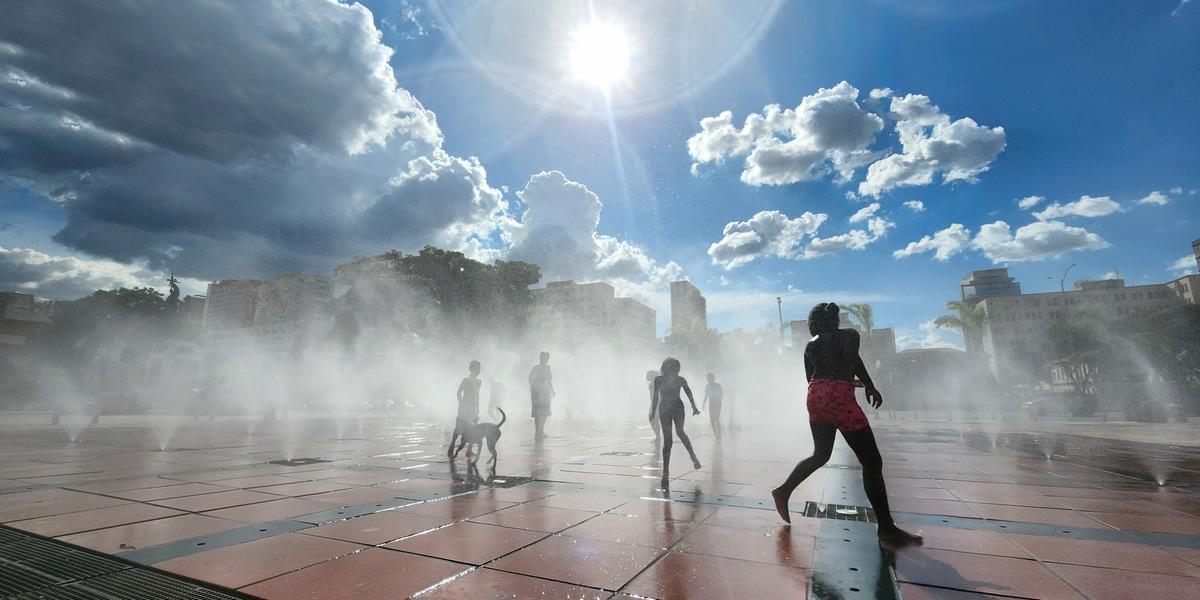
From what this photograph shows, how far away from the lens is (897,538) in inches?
139

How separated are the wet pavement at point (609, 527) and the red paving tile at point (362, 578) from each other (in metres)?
0.02

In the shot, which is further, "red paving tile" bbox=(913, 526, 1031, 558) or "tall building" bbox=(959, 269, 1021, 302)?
A: "tall building" bbox=(959, 269, 1021, 302)

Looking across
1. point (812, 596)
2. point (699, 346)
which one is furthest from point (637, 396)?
point (812, 596)

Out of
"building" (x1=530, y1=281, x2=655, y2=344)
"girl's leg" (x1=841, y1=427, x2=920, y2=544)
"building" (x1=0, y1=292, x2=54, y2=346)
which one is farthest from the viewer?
"building" (x1=530, y1=281, x2=655, y2=344)

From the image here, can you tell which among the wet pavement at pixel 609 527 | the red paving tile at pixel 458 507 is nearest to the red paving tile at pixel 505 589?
the wet pavement at pixel 609 527

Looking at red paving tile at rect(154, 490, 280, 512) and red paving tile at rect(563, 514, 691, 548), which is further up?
red paving tile at rect(154, 490, 280, 512)

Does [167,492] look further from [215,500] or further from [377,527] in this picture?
[377,527]

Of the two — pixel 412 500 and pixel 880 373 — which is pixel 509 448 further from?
pixel 880 373

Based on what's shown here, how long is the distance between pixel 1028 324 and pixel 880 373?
110459 millimetres

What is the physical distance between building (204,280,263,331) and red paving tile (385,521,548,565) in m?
97.1

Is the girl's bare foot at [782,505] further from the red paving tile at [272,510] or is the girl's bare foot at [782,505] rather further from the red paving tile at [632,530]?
the red paving tile at [272,510]

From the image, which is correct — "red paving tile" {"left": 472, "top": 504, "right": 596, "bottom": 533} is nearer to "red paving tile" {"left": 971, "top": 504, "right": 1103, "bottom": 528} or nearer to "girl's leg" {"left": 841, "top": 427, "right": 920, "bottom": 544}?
"girl's leg" {"left": 841, "top": 427, "right": 920, "bottom": 544}

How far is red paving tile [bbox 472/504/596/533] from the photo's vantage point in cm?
398

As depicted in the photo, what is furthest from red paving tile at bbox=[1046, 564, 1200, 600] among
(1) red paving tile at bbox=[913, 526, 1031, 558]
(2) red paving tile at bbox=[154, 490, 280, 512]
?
(2) red paving tile at bbox=[154, 490, 280, 512]
